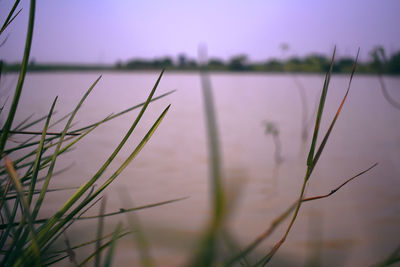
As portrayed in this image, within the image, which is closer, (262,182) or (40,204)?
(40,204)

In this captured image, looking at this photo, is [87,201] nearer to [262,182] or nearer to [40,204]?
[40,204]

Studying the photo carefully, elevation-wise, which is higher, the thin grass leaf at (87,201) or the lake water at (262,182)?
the thin grass leaf at (87,201)

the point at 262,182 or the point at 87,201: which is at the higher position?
the point at 87,201

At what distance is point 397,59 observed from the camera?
0.80 meters

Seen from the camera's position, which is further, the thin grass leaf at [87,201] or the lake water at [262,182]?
the lake water at [262,182]

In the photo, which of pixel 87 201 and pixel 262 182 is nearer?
pixel 87 201

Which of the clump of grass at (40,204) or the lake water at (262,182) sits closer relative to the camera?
the clump of grass at (40,204)

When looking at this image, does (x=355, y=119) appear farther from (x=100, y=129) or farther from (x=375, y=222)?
(x=100, y=129)

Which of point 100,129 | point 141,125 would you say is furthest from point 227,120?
point 100,129

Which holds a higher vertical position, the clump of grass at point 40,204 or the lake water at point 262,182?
the clump of grass at point 40,204

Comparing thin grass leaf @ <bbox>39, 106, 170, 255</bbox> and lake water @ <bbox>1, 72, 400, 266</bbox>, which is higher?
thin grass leaf @ <bbox>39, 106, 170, 255</bbox>

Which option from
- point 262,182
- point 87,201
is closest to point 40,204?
point 87,201

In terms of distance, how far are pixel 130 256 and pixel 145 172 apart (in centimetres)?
152

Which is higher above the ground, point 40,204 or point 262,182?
point 40,204
